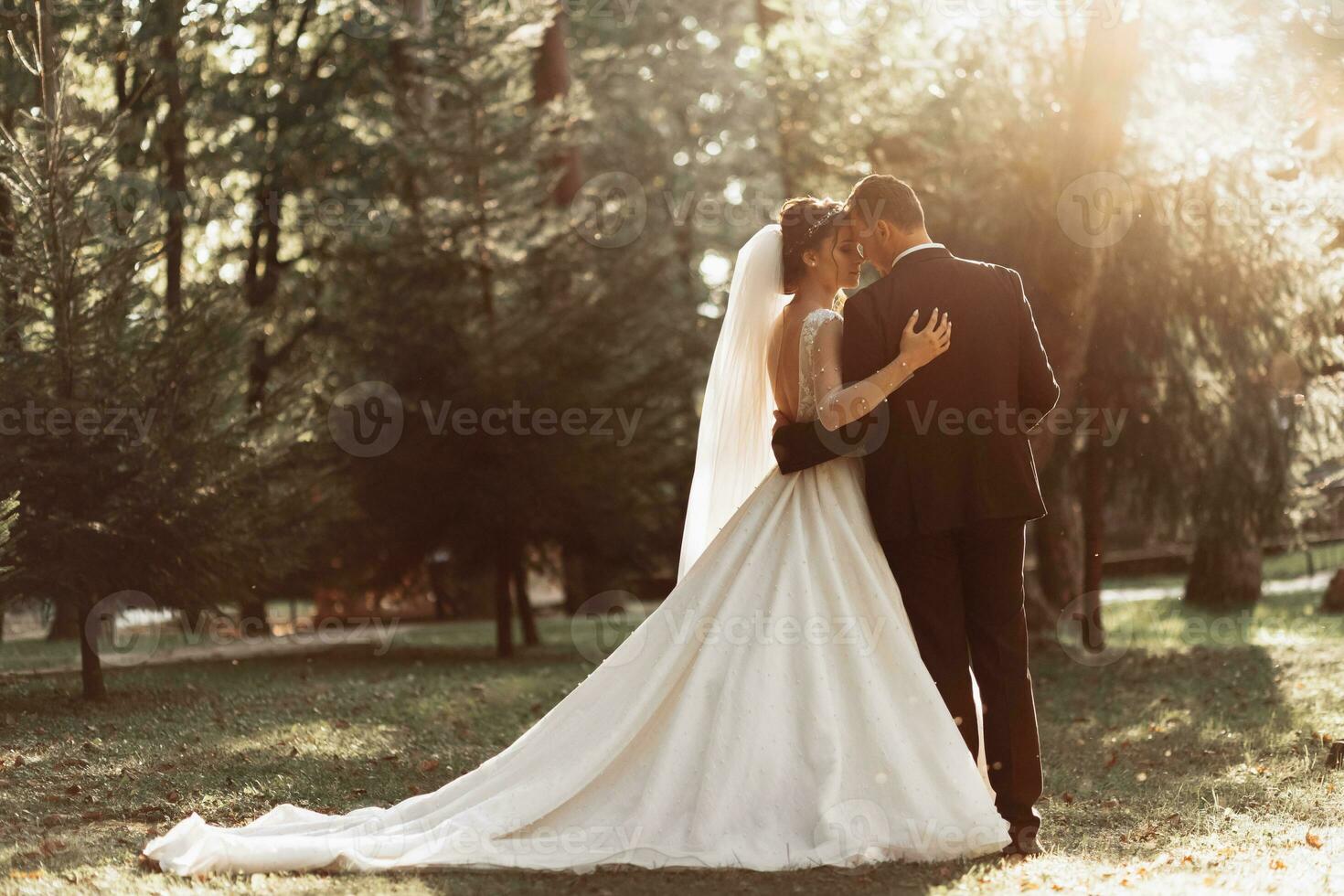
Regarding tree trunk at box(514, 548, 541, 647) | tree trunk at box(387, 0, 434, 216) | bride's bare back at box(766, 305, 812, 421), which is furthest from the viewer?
tree trunk at box(514, 548, 541, 647)

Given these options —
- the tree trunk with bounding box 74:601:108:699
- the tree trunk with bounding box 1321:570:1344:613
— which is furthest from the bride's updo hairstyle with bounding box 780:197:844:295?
the tree trunk with bounding box 1321:570:1344:613

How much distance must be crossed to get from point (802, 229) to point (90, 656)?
740 cm

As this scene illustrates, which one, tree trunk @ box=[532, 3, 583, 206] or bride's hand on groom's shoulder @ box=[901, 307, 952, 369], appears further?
tree trunk @ box=[532, 3, 583, 206]

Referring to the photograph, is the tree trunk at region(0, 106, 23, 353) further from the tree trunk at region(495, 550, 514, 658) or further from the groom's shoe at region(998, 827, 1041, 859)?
the groom's shoe at region(998, 827, 1041, 859)

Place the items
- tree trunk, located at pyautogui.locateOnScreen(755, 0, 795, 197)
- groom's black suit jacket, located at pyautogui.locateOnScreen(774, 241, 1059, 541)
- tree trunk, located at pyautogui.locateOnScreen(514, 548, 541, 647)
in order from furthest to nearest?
tree trunk, located at pyautogui.locateOnScreen(514, 548, 541, 647), tree trunk, located at pyautogui.locateOnScreen(755, 0, 795, 197), groom's black suit jacket, located at pyautogui.locateOnScreen(774, 241, 1059, 541)

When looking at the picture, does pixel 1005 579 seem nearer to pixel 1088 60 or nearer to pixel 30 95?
pixel 1088 60

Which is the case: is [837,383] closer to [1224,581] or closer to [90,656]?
[90,656]

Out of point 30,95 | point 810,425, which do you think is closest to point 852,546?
point 810,425

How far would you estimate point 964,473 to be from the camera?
568cm

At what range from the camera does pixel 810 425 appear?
593 cm

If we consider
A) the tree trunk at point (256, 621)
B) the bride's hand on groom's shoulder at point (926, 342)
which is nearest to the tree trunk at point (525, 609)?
the tree trunk at point (256, 621)

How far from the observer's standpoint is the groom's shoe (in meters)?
5.66

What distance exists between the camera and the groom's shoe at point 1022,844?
5.66 metres

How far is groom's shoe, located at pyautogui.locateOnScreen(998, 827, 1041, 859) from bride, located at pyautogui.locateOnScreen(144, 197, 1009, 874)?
0.71 feet
